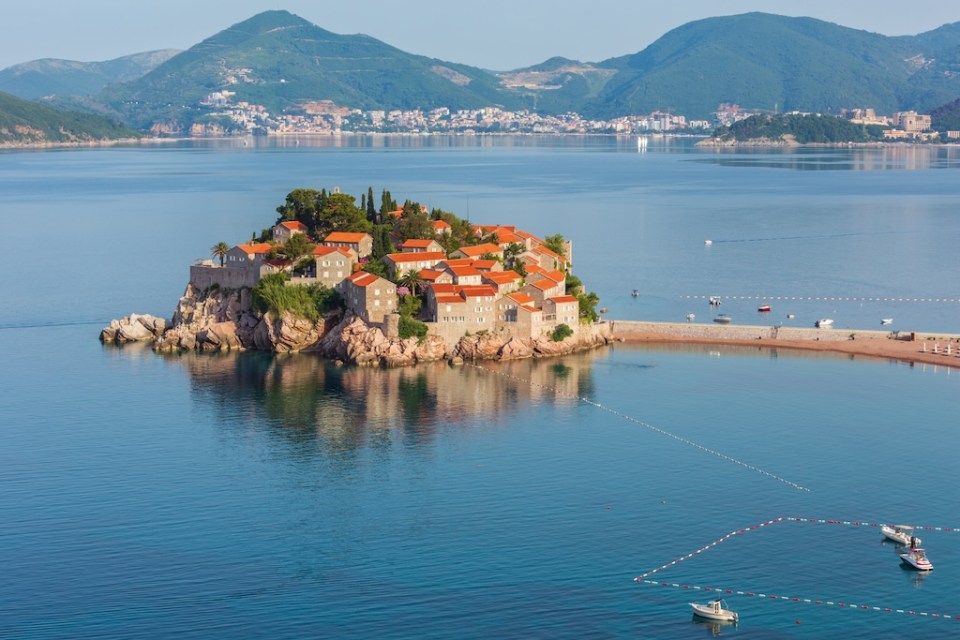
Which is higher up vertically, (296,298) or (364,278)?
(364,278)

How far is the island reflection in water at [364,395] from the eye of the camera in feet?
172

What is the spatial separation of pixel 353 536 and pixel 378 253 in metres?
31.6

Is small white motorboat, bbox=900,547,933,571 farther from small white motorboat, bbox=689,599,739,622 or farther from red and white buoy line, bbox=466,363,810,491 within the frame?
red and white buoy line, bbox=466,363,810,491

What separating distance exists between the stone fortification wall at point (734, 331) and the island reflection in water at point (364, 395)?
256 inches

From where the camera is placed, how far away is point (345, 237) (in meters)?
71.4

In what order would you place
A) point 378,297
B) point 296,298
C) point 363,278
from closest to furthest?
point 378,297
point 363,278
point 296,298

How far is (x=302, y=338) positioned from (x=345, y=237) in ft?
23.2

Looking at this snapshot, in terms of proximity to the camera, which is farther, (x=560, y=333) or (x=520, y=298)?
(x=560, y=333)

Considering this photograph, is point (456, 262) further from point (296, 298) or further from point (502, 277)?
point (296, 298)

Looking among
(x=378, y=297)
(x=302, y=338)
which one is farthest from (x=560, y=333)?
(x=302, y=338)

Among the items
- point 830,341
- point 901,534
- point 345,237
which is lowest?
point 901,534

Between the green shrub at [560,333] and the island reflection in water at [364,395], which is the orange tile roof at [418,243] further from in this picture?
the green shrub at [560,333]

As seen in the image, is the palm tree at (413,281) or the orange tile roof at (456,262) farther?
the orange tile roof at (456,262)

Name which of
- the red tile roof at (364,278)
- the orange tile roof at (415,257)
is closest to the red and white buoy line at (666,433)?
the red tile roof at (364,278)
